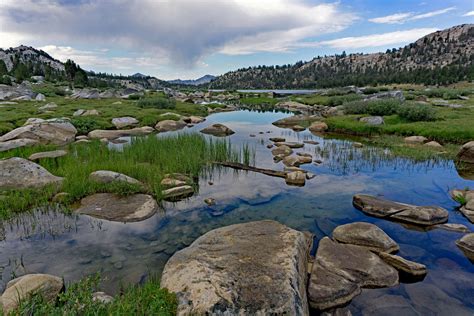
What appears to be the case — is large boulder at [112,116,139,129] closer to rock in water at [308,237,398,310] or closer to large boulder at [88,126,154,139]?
large boulder at [88,126,154,139]

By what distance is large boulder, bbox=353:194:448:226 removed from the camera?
9.85 m

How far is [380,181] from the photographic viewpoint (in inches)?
558

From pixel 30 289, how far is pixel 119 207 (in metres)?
5.30

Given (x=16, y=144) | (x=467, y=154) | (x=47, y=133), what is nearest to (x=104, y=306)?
(x=16, y=144)

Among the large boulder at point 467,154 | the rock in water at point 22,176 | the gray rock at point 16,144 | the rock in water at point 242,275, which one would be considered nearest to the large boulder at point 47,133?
the gray rock at point 16,144

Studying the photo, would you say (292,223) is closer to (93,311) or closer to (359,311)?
(359,311)

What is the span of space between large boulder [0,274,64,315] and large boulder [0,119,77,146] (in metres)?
17.1

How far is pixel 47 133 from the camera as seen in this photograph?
21.3m

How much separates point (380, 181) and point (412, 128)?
41.8ft

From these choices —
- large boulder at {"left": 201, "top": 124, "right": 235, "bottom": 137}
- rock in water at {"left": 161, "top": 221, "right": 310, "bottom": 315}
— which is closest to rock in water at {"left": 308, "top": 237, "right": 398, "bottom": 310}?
rock in water at {"left": 161, "top": 221, "right": 310, "bottom": 315}

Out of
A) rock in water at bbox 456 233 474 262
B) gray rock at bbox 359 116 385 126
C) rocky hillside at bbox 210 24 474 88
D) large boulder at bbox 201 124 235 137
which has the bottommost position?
rock in water at bbox 456 233 474 262

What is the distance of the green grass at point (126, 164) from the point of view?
11.0 meters

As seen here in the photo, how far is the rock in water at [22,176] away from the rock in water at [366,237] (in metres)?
11.0

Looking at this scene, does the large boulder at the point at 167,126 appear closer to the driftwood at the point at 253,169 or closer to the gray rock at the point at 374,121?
the driftwood at the point at 253,169
